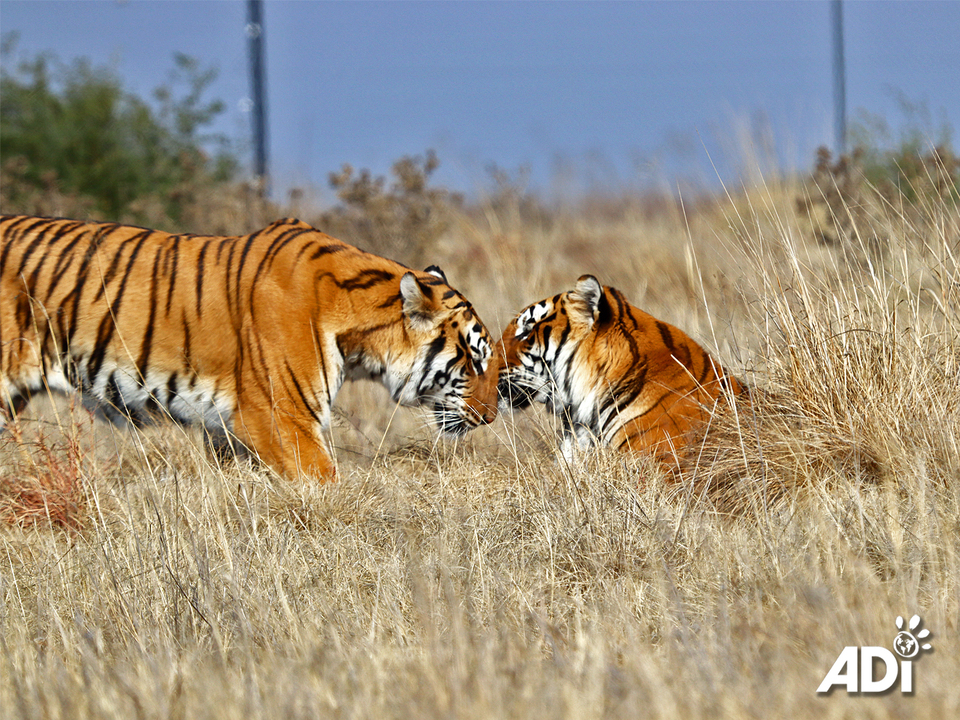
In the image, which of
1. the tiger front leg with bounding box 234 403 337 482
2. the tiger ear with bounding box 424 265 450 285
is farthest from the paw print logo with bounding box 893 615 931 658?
the tiger ear with bounding box 424 265 450 285

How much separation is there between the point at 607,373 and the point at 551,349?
0.33m

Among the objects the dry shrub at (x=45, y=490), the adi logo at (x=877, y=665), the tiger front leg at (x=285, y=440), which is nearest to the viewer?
the adi logo at (x=877, y=665)

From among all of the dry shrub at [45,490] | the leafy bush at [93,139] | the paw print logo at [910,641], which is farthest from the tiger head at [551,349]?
the leafy bush at [93,139]

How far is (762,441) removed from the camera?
3.68m

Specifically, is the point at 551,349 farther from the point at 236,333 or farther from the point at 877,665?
the point at 877,665

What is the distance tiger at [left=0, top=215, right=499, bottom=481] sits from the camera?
4188 mm

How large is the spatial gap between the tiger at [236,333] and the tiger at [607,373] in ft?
0.74

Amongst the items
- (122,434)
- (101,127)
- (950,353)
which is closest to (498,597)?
(950,353)

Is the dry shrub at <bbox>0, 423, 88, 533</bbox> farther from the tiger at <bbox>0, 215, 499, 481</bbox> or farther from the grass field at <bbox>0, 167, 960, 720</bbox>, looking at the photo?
the tiger at <bbox>0, 215, 499, 481</bbox>

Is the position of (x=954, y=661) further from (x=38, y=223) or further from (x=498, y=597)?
(x=38, y=223)

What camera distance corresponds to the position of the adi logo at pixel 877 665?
223 cm

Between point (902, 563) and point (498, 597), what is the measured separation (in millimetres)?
1211

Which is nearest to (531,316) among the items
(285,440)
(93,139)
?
(285,440)

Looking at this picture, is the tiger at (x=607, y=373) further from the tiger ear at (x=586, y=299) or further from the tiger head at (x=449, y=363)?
the tiger head at (x=449, y=363)
